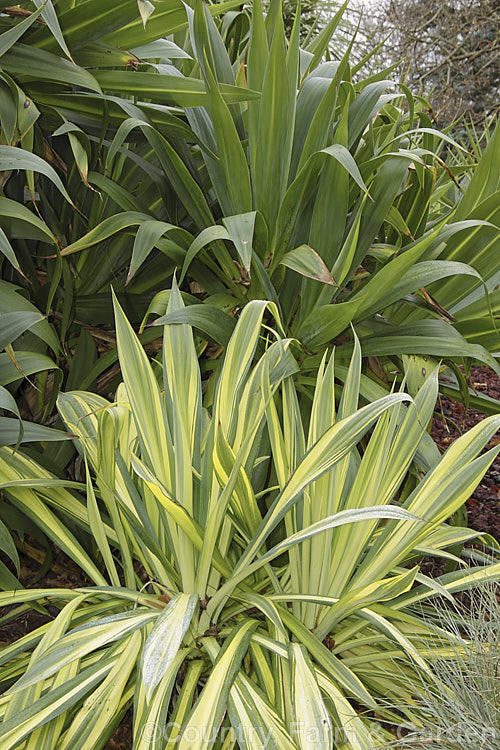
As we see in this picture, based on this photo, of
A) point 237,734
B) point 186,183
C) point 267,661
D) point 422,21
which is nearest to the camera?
point 237,734

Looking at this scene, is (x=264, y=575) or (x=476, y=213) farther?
(x=476, y=213)

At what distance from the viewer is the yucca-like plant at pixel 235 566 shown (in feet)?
2.80

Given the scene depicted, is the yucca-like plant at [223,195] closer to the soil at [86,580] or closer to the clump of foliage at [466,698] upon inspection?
the soil at [86,580]

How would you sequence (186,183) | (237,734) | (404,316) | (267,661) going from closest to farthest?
(237,734) → (267,661) → (186,183) → (404,316)

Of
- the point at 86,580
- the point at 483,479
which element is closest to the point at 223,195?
the point at 86,580

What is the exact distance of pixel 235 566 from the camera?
105cm

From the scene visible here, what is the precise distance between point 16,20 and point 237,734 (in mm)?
1374

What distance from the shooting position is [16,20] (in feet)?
4.31

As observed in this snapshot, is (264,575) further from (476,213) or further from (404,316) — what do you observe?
(476,213)

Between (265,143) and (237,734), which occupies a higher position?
(265,143)

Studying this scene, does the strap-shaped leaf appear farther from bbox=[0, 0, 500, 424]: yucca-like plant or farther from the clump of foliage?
bbox=[0, 0, 500, 424]: yucca-like plant

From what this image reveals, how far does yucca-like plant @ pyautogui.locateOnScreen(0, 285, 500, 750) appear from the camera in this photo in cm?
85

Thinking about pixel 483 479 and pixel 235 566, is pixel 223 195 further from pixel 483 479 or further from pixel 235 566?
pixel 483 479

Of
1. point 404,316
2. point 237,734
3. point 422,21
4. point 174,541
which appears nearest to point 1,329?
point 174,541
